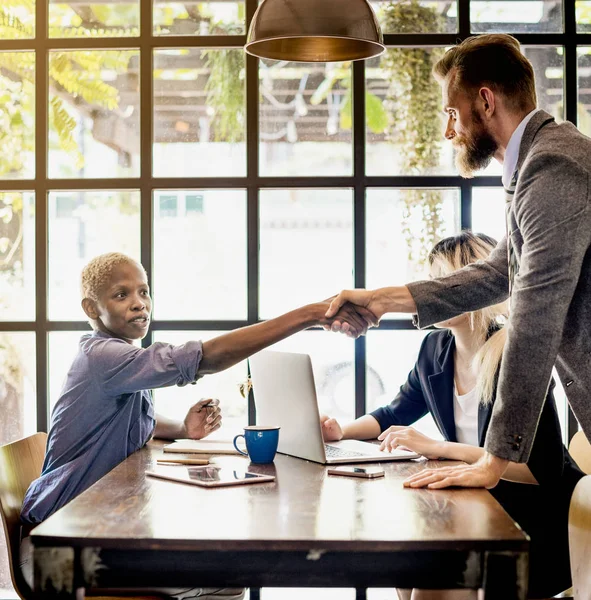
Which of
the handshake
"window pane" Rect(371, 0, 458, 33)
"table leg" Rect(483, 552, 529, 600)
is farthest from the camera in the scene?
"window pane" Rect(371, 0, 458, 33)

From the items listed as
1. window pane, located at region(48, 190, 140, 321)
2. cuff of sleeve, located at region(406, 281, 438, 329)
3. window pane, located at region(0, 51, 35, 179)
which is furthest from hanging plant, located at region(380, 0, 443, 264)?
window pane, located at region(0, 51, 35, 179)

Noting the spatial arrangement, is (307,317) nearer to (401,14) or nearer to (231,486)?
(231,486)

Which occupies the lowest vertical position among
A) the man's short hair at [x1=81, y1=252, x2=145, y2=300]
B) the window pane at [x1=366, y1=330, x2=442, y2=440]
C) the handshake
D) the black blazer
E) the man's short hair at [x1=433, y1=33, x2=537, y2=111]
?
the black blazer

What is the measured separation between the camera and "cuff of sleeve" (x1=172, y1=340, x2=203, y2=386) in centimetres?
227

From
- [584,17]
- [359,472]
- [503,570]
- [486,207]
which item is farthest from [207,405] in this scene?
[584,17]

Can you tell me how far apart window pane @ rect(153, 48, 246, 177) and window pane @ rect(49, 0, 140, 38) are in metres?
0.17

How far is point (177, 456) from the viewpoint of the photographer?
7.53 feet

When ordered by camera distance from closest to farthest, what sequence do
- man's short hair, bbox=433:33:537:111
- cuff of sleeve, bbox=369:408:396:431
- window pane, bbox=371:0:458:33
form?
man's short hair, bbox=433:33:537:111 < cuff of sleeve, bbox=369:408:396:431 < window pane, bbox=371:0:458:33

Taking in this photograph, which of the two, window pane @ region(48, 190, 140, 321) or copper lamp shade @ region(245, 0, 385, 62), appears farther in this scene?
window pane @ region(48, 190, 140, 321)

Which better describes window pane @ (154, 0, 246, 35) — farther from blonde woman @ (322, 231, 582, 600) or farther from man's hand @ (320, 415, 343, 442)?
man's hand @ (320, 415, 343, 442)

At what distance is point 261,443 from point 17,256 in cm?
166

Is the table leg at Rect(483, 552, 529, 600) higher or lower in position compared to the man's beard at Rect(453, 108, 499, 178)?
lower

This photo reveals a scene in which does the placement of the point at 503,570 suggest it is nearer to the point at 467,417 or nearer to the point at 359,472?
the point at 359,472

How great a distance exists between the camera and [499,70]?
2082mm
